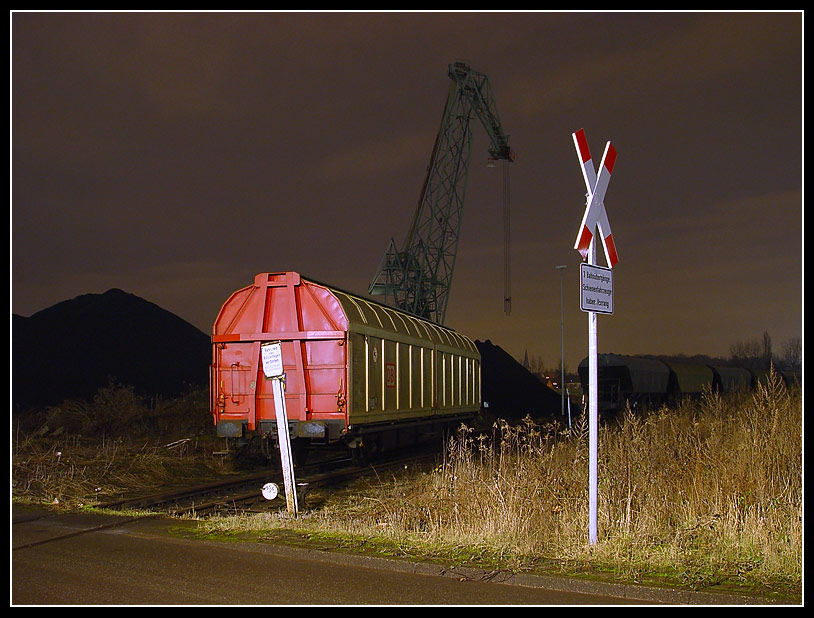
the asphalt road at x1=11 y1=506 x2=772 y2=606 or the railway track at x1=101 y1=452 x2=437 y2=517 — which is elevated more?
the asphalt road at x1=11 y1=506 x2=772 y2=606

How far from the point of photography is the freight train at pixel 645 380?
36531 millimetres

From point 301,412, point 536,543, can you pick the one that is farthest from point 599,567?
point 301,412

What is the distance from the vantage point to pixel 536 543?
7.15 m

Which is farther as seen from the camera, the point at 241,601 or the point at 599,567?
the point at 599,567

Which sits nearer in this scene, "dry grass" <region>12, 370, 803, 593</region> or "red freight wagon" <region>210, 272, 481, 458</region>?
"dry grass" <region>12, 370, 803, 593</region>

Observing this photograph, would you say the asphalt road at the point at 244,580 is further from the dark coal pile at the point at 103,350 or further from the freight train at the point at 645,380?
the dark coal pile at the point at 103,350

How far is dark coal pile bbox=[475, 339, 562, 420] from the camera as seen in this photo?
47312 millimetres

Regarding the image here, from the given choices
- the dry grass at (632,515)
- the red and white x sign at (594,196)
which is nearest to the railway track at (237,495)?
the dry grass at (632,515)

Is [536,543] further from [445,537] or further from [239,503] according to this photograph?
[239,503]

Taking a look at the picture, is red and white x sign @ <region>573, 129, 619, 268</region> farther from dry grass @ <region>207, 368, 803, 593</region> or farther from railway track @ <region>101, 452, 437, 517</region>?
railway track @ <region>101, 452, 437, 517</region>

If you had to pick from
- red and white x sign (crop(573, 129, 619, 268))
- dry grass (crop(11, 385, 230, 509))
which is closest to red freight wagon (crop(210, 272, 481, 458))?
dry grass (crop(11, 385, 230, 509))

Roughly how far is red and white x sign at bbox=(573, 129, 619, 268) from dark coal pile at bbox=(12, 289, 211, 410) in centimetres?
3451

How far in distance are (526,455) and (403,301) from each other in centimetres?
3679

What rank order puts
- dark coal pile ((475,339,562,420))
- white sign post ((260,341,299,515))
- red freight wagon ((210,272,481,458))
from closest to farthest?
white sign post ((260,341,299,515)) < red freight wagon ((210,272,481,458)) < dark coal pile ((475,339,562,420))
